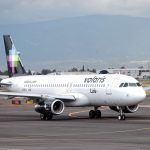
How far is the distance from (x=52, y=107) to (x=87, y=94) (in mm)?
3153

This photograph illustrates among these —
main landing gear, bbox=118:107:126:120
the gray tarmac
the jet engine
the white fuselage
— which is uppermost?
the white fuselage

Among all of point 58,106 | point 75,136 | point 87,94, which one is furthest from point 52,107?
point 75,136

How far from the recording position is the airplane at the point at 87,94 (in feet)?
154

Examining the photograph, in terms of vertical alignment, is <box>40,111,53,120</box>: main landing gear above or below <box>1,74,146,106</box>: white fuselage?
below

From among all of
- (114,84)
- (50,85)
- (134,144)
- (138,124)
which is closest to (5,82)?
(50,85)

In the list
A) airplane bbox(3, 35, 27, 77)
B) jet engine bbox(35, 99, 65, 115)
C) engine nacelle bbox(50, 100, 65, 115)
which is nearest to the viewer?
jet engine bbox(35, 99, 65, 115)

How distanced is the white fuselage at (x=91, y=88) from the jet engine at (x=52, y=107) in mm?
1574

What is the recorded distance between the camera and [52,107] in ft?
156

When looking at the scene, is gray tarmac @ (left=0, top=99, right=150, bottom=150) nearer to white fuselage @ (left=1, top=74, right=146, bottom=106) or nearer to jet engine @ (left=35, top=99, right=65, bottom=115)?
jet engine @ (left=35, top=99, right=65, bottom=115)

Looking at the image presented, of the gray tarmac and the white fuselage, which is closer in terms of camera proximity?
the gray tarmac

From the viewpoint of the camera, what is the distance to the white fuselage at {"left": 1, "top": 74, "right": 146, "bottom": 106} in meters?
46.7

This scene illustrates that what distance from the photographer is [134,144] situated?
2884 centimetres

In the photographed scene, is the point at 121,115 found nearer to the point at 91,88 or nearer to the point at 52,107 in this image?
the point at 91,88

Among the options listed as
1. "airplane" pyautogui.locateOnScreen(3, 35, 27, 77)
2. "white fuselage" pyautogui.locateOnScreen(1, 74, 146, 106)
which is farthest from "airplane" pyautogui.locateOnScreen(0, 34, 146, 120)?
"airplane" pyautogui.locateOnScreen(3, 35, 27, 77)
